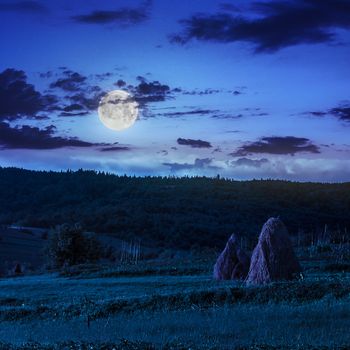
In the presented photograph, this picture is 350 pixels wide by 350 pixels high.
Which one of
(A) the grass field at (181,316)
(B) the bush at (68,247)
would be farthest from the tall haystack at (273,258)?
(B) the bush at (68,247)

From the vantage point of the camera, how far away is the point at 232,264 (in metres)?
30.3

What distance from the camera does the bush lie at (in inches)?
2007

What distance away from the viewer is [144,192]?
125750mm

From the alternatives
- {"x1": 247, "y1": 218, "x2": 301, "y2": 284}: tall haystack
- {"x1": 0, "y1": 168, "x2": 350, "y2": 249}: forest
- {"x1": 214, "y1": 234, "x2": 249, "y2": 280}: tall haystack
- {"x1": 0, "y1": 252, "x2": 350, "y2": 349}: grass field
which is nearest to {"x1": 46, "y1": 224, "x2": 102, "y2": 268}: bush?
{"x1": 0, "y1": 168, "x2": 350, "y2": 249}: forest

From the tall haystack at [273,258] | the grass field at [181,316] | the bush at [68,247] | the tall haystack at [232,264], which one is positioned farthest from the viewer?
the bush at [68,247]

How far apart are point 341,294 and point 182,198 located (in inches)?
3722

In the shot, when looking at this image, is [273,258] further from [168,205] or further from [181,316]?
[168,205]

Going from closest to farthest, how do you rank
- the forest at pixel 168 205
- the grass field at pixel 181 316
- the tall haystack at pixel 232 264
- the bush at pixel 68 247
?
the grass field at pixel 181 316 → the tall haystack at pixel 232 264 → the bush at pixel 68 247 → the forest at pixel 168 205

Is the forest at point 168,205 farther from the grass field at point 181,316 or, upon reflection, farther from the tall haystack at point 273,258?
the grass field at point 181,316

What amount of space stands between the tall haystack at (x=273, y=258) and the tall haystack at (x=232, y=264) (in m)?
3.63

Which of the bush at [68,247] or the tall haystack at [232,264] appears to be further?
the bush at [68,247]

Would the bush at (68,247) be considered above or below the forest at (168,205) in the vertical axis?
below

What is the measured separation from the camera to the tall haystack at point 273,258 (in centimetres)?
2583

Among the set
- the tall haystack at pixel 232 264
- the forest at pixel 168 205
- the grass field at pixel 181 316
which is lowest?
the grass field at pixel 181 316
